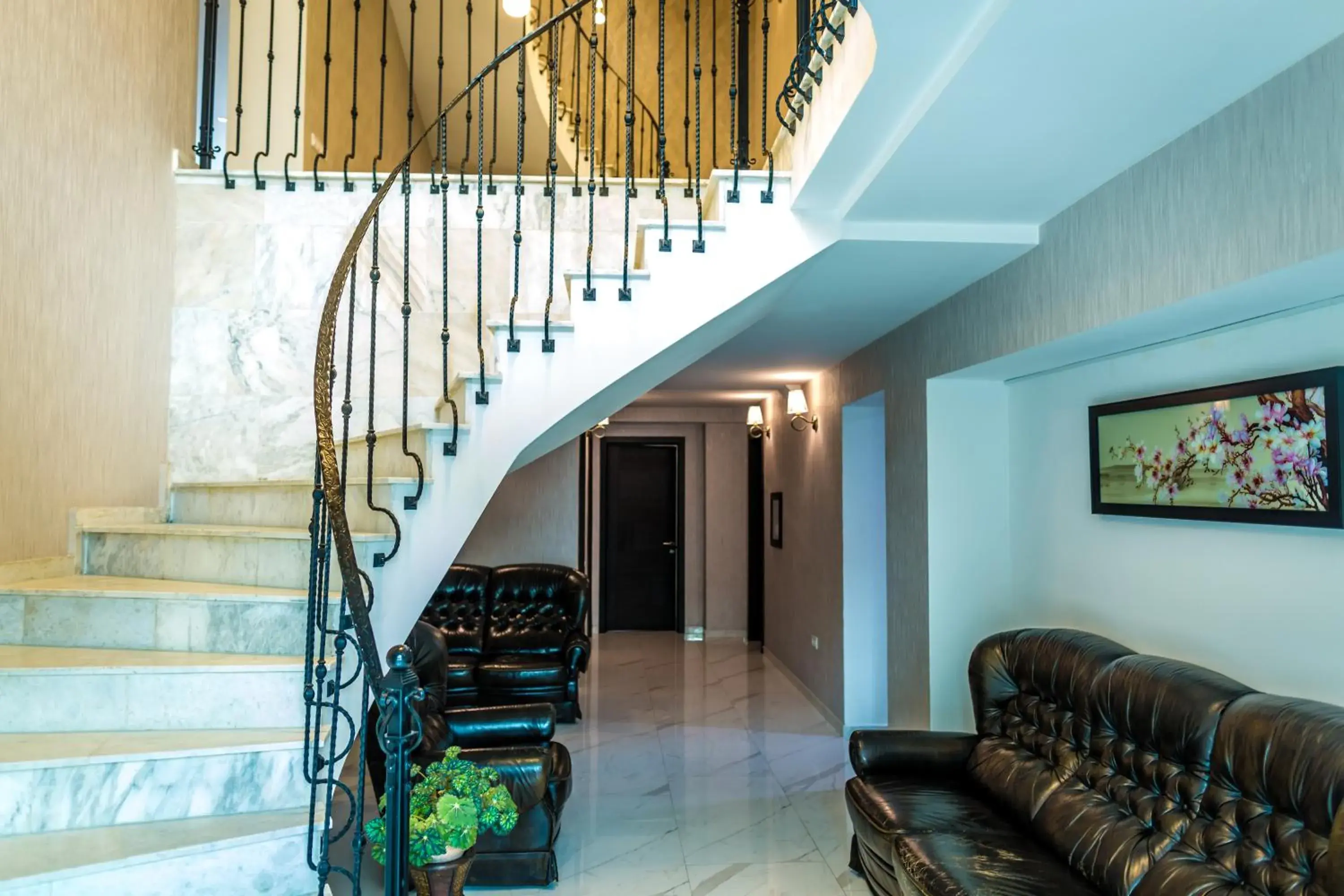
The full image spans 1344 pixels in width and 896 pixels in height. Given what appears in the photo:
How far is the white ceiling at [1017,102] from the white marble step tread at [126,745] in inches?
84.7

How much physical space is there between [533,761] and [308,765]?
153 centimetres

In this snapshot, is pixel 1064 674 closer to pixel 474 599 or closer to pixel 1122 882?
pixel 1122 882

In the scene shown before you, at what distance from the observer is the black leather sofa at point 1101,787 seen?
2.00 m

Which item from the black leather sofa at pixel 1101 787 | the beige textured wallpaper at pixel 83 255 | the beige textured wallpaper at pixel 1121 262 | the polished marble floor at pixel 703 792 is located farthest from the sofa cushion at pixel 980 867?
the beige textured wallpaper at pixel 83 255

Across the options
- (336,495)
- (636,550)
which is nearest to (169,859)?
(336,495)

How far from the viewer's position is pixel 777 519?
787 centimetres

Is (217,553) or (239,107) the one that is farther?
(239,107)

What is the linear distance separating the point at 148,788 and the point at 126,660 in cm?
40

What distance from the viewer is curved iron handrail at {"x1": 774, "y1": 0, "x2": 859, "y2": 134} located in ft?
7.19

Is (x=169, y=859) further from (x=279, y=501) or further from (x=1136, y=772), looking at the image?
(x=1136, y=772)

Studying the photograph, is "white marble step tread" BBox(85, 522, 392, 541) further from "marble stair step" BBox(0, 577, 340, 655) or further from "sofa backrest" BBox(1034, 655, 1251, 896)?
"sofa backrest" BBox(1034, 655, 1251, 896)

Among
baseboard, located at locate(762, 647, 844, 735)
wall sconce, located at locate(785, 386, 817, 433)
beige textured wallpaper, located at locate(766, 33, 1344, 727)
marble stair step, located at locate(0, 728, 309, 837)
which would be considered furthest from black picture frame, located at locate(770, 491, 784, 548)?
marble stair step, located at locate(0, 728, 309, 837)

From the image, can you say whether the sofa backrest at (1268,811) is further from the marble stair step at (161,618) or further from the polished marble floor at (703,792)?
the marble stair step at (161,618)

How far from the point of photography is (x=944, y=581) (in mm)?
4074
